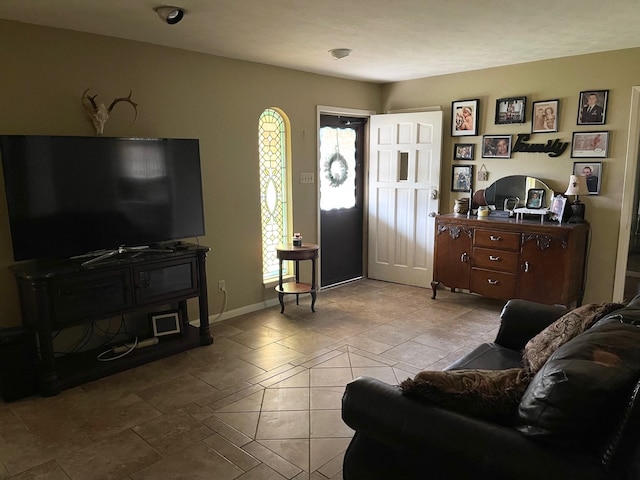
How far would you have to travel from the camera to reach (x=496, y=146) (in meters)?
4.86

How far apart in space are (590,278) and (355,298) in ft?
7.39

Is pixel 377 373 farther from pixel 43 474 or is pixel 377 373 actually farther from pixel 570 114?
pixel 570 114

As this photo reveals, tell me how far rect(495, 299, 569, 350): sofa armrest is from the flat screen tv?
2.39m

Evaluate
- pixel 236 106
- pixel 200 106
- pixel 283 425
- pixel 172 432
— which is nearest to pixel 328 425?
pixel 283 425

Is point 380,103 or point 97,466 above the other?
point 380,103

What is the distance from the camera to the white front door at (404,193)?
523cm

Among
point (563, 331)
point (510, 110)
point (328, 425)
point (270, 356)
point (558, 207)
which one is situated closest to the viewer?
point (563, 331)

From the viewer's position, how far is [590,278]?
4430 millimetres

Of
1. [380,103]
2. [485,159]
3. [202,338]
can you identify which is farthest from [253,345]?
[380,103]

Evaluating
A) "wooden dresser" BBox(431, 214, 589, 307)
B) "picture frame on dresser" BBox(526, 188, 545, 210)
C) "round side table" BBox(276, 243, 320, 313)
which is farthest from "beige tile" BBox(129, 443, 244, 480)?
"picture frame on dresser" BBox(526, 188, 545, 210)

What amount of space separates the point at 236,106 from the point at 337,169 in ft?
5.14

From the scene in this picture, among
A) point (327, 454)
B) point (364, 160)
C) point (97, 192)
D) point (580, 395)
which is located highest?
point (364, 160)

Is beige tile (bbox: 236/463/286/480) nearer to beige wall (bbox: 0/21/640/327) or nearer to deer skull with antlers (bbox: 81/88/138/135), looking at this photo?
beige wall (bbox: 0/21/640/327)

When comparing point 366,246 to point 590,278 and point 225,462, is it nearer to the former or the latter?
point 590,278
